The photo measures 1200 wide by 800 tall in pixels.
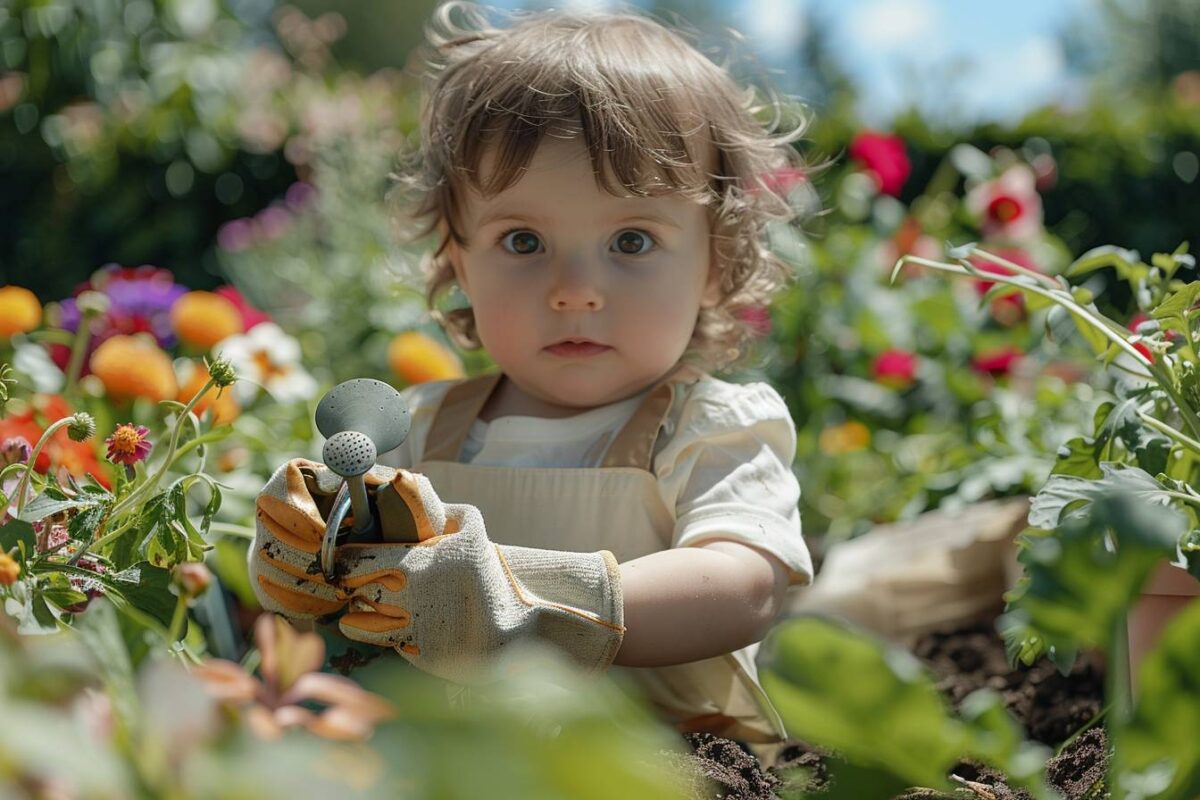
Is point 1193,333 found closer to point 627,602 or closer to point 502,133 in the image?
point 627,602

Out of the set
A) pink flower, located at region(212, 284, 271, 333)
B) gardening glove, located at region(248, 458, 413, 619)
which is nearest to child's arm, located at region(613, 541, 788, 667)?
gardening glove, located at region(248, 458, 413, 619)

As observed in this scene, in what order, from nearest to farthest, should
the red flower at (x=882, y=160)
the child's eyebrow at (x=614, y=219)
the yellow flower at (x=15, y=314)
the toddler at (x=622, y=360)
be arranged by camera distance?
the toddler at (x=622, y=360)
the child's eyebrow at (x=614, y=219)
the yellow flower at (x=15, y=314)
the red flower at (x=882, y=160)

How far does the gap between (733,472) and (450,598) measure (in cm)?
48

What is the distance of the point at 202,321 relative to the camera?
2221mm

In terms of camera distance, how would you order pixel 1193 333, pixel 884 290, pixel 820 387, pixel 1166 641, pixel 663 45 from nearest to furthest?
pixel 1166 641 < pixel 1193 333 < pixel 663 45 < pixel 820 387 < pixel 884 290

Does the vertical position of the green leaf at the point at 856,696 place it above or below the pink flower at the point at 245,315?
above

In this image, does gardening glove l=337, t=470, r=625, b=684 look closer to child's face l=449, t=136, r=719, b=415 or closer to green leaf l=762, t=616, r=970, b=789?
child's face l=449, t=136, r=719, b=415

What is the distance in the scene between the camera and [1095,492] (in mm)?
1061

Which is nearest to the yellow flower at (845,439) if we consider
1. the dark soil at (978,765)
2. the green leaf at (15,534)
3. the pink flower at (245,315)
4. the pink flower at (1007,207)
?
the pink flower at (1007,207)

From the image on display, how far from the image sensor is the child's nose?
1.54 meters

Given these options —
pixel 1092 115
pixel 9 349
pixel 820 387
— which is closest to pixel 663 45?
pixel 9 349

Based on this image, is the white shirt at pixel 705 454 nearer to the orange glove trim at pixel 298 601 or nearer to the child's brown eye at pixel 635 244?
the child's brown eye at pixel 635 244

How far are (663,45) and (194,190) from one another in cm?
469

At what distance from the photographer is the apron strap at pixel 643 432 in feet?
5.19
